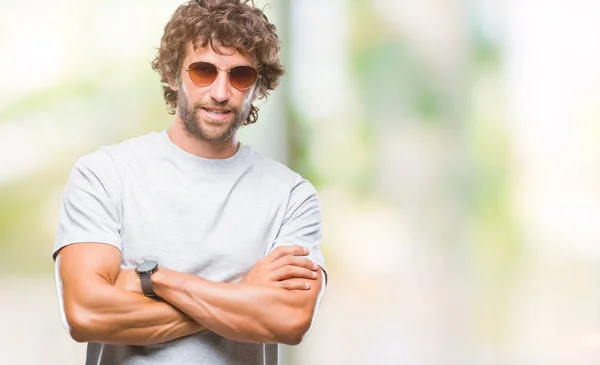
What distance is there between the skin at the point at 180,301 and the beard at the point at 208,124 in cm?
6

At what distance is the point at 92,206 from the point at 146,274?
0.68 feet

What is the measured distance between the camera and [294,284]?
1.91m

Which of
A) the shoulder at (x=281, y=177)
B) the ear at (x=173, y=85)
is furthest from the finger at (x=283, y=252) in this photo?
the ear at (x=173, y=85)

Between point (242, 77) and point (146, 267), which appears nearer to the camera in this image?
point (146, 267)

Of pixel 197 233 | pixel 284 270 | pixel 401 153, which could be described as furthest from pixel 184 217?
pixel 401 153

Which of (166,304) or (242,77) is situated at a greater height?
(242,77)

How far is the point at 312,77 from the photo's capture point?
138 inches

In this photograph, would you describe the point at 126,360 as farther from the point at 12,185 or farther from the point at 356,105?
the point at 356,105

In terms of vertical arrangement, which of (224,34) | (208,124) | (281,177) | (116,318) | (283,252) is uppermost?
(224,34)

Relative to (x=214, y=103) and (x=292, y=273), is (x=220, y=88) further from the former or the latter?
(x=292, y=273)

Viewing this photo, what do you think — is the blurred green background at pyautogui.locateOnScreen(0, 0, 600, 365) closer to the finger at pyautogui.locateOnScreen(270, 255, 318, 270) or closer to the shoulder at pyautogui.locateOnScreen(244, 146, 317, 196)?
the shoulder at pyautogui.locateOnScreen(244, 146, 317, 196)

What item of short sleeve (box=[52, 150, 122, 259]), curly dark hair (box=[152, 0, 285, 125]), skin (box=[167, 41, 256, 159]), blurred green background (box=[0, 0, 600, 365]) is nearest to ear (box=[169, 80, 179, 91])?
curly dark hair (box=[152, 0, 285, 125])

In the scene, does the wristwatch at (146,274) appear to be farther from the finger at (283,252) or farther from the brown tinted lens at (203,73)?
the brown tinted lens at (203,73)

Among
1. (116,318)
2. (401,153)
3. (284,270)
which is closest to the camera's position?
(116,318)
